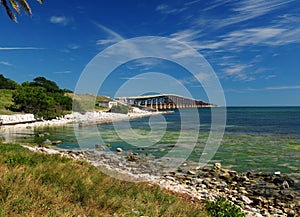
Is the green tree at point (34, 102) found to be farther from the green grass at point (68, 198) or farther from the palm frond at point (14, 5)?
the green grass at point (68, 198)

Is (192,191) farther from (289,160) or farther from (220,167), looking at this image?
(289,160)

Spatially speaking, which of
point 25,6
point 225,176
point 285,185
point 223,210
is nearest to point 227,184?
point 225,176

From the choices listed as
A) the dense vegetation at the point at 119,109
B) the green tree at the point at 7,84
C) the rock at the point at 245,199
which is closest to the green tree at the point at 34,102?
the green tree at the point at 7,84

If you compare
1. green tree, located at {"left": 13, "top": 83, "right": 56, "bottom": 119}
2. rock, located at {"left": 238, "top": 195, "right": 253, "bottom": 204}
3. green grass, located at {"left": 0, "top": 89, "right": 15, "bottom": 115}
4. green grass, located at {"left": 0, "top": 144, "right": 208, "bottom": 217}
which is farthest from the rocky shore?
green tree, located at {"left": 13, "top": 83, "right": 56, "bottom": 119}

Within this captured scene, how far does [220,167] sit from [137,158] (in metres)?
6.23

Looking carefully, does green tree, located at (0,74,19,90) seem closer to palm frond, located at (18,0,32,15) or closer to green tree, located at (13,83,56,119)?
green tree, located at (13,83,56,119)

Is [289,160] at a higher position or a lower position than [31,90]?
lower

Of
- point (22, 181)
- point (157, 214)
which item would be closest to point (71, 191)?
point (22, 181)

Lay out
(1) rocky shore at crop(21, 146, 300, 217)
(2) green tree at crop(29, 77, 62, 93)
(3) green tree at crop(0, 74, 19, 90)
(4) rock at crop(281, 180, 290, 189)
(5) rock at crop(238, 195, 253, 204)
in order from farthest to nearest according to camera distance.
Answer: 1. (2) green tree at crop(29, 77, 62, 93)
2. (3) green tree at crop(0, 74, 19, 90)
3. (4) rock at crop(281, 180, 290, 189)
4. (5) rock at crop(238, 195, 253, 204)
5. (1) rocky shore at crop(21, 146, 300, 217)

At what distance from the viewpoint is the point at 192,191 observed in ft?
38.3

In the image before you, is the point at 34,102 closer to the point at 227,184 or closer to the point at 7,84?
the point at 7,84

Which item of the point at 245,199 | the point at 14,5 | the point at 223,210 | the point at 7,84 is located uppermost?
the point at 7,84

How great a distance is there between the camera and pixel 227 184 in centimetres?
1349

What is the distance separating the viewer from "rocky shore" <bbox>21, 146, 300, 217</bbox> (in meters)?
10.7
